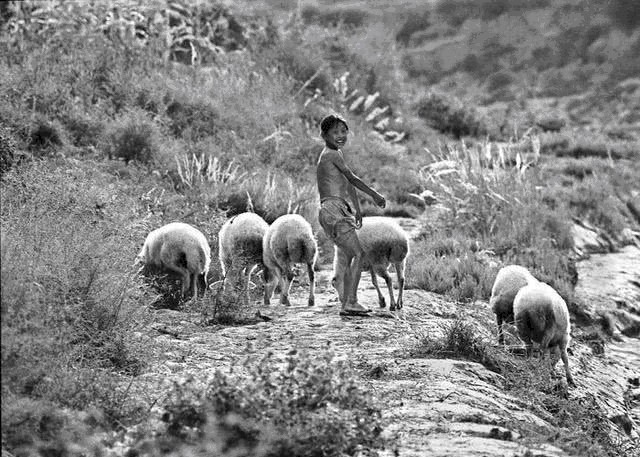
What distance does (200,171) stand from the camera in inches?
650

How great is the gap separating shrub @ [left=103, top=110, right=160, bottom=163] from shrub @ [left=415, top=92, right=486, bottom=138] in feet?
36.5

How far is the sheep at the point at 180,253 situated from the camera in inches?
452

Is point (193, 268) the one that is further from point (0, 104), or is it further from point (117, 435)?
point (0, 104)

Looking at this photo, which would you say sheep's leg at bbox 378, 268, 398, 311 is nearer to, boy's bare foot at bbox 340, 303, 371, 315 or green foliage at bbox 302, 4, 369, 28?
boy's bare foot at bbox 340, 303, 371, 315

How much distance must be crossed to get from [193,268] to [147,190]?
489cm

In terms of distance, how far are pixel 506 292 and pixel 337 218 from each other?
6.11 feet

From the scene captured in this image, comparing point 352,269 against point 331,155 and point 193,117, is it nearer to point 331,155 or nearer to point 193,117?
point 331,155

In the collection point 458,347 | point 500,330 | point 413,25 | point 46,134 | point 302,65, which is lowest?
point 500,330

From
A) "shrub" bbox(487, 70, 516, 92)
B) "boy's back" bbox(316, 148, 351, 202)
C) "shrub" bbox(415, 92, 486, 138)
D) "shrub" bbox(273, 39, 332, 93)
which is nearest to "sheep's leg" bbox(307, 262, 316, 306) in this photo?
"boy's back" bbox(316, 148, 351, 202)

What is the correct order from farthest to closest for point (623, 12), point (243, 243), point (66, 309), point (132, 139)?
point (623, 12) → point (132, 139) → point (243, 243) → point (66, 309)

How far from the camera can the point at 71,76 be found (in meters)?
20.3

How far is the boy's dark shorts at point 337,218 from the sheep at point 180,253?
4.82 ft

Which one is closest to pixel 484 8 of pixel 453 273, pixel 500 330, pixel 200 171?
pixel 200 171

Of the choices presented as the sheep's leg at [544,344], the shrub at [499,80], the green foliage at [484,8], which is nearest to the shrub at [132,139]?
the sheep's leg at [544,344]
